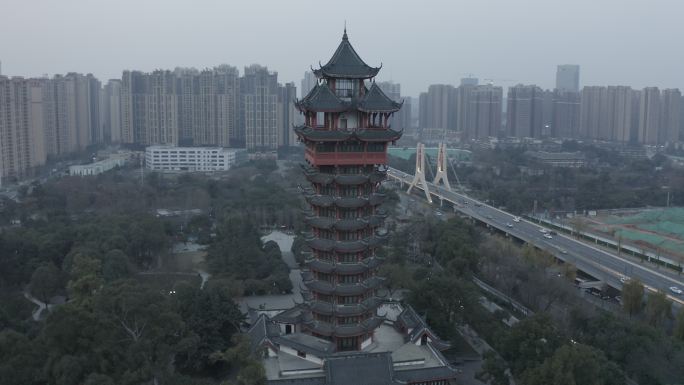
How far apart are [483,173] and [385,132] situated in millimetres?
38250

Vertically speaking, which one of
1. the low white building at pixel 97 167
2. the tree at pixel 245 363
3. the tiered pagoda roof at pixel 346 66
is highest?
the tiered pagoda roof at pixel 346 66

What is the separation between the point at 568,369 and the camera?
11930 millimetres

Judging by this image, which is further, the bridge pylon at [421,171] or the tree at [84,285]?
the bridge pylon at [421,171]

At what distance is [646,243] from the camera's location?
29.0 m

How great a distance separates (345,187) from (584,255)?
15844 mm

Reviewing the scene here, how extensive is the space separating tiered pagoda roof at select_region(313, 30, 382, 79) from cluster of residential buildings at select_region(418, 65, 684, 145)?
58.2 m

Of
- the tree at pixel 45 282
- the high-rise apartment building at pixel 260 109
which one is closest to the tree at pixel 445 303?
the tree at pixel 45 282

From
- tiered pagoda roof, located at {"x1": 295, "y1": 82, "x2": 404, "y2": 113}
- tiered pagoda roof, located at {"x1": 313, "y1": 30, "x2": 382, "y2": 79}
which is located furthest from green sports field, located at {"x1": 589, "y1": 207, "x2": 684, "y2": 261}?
tiered pagoda roof, located at {"x1": 313, "y1": 30, "x2": 382, "y2": 79}

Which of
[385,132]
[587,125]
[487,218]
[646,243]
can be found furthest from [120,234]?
[587,125]

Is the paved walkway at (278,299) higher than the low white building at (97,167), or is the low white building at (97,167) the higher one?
the low white building at (97,167)

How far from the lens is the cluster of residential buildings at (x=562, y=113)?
65.4 metres

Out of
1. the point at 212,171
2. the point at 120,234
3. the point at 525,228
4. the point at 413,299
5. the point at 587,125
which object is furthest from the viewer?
the point at 587,125

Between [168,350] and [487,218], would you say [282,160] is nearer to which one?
[487,218]

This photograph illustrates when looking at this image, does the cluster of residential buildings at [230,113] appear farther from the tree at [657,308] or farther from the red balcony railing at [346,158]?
the red balcony railing at [346,158]
